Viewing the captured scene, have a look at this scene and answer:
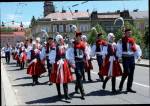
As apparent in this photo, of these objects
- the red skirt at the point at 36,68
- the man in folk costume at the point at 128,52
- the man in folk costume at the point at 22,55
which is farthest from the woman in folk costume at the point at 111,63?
the man in folk costume at the point at 22,55

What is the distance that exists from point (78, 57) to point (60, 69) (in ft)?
2.20

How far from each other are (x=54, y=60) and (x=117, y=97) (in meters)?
1.65

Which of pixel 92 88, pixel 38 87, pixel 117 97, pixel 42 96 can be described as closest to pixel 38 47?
pixel 38 87

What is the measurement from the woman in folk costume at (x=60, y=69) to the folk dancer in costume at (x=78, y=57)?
0.46 ft

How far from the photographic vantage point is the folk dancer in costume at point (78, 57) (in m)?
10.8

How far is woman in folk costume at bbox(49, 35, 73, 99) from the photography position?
10.6 meters

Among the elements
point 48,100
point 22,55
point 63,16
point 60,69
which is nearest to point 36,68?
point 48,100

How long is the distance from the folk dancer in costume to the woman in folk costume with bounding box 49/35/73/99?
0.46ft

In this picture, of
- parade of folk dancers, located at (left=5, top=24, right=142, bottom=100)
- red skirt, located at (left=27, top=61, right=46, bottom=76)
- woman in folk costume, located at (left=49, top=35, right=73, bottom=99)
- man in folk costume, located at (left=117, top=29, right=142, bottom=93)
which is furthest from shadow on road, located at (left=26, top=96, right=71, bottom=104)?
red skirt, located at (left=27, top=61, right=46, bottom=76)

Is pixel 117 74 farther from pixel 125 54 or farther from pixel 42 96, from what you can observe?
pixel 42 96

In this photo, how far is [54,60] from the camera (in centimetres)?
1090

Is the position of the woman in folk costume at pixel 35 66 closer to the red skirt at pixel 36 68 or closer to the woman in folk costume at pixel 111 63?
the red skirt at pixel 36 68

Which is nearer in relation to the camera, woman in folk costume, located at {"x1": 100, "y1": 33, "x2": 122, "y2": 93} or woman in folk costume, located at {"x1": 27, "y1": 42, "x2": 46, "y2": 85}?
woman in folk costume, located at {"x1": 100, "y1": 33, "x2": 122, "y2": 93}

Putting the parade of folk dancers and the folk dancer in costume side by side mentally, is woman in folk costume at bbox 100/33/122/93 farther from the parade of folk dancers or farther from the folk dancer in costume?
the folk dancer in costume
